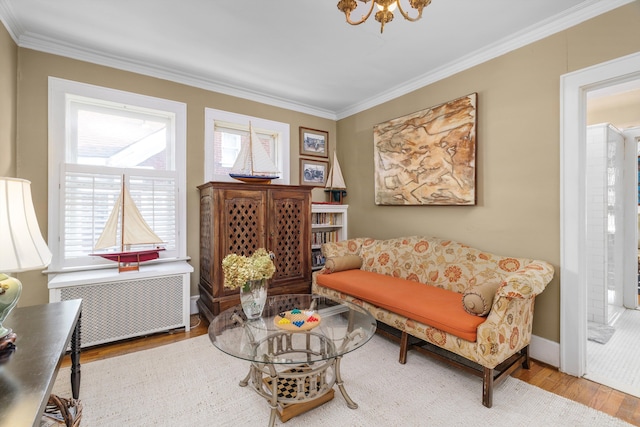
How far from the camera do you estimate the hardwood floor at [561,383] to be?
187 cm

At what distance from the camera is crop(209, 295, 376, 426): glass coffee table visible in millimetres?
1692

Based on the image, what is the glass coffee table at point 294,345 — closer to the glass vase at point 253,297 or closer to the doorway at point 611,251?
the glass vase at point 253,297

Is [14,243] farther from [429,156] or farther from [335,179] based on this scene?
[335,179]

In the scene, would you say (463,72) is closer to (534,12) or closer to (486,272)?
(534,12)

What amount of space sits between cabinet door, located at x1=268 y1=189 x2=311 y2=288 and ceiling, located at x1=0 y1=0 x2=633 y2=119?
1.43 m

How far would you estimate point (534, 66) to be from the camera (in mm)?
2527

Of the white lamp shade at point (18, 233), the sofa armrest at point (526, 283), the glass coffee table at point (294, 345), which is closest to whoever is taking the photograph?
the white lamp shade at point (18, 233)

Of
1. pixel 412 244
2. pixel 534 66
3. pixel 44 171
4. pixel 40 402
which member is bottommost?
pixel 40 402

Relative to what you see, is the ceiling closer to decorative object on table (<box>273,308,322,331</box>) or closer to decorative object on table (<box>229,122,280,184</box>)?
decorative object on table (<box>229,122,280,184</box>)

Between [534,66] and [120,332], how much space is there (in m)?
4.41

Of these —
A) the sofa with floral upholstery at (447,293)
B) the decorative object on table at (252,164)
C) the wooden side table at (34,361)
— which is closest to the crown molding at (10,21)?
the decorative object on table at (252,164)

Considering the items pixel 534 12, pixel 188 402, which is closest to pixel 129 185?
pixel 188 402

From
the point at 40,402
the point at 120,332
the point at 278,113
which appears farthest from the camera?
the point at 278,113

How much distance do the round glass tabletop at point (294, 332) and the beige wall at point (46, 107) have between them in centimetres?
177
